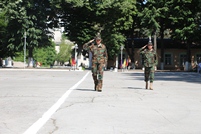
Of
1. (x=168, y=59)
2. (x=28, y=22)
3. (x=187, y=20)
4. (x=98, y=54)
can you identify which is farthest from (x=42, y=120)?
(x=168, y=59)

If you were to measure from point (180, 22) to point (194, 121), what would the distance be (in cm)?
4609

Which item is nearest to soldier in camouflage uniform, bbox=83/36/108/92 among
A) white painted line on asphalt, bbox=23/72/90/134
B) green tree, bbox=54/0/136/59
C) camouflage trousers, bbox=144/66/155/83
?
camouflage trousers, bbox=144/66/155/83

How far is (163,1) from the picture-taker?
171 feet

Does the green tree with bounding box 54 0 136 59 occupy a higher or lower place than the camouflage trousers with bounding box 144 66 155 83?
higher

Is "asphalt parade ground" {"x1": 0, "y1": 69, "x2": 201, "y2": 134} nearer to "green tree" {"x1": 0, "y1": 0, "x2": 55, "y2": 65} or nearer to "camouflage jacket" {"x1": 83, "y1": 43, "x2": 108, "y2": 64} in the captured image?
"camouflage jacket" {"x1": 83, "y1": 43, "x2": 108, "y2": 64}

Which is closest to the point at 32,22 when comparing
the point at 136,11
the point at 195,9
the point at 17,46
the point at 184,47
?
the point at 17,46

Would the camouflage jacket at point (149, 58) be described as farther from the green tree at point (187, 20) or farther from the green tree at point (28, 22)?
the green tree at point (28, 22)

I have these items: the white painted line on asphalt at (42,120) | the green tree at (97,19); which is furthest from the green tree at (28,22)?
the white painted line on asphalt at (42,120)

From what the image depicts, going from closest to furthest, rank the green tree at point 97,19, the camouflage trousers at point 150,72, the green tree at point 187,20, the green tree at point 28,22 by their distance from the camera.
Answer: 1. the camouflage trousers at point 150,72
2. the green tree at point 97,19
3. the green tree at point 187,20
4. the green tree at point 28,22

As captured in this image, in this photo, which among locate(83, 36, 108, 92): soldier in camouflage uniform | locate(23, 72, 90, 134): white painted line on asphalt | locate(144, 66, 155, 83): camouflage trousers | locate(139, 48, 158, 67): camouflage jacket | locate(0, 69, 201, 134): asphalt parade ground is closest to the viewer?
locate(23, 72, 90, 134): white painted line on asphalt

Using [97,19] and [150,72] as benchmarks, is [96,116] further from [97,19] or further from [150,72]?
[97,19]

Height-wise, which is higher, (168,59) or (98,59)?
(168,59)

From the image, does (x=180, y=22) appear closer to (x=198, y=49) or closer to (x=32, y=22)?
(x=198, y=49)

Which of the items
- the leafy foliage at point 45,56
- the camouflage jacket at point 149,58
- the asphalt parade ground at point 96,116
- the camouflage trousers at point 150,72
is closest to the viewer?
the asphalt parade ground at point 96,116
